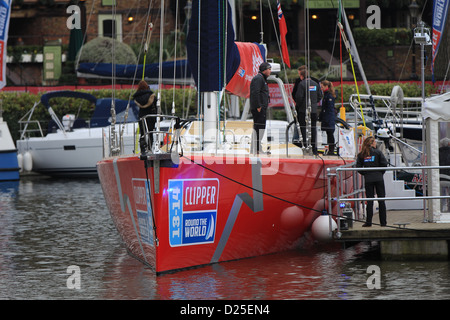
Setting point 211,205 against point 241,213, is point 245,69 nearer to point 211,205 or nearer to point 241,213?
point 241,213

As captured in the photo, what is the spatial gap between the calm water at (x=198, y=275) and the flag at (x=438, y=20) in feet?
16.9

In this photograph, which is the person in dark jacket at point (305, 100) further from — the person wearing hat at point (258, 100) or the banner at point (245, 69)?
the person wearing hat at point (258, 100)

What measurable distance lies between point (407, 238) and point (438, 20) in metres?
6.47

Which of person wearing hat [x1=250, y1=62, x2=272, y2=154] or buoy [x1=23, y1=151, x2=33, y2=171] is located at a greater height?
person wearing hat [x1=250, y1=62, x2=272, y2=154]

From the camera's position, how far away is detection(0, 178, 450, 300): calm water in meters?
11.1

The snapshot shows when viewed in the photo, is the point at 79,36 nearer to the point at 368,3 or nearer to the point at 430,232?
the point at 368,3

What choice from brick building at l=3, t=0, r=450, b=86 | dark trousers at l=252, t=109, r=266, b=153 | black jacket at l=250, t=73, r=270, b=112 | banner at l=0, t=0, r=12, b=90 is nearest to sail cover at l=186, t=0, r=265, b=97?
black jacket at l=250, t=73, r=270, b=112

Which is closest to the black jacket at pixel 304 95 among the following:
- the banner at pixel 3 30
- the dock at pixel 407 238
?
the dock at pixel 407 238

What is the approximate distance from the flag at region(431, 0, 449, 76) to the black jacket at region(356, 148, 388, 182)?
16.7ft

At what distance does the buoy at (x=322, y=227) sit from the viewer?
45.5 ft

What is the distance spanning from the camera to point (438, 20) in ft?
59.3

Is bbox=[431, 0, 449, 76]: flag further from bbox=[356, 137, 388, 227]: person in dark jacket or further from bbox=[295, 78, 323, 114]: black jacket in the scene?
bbox=[356, 137, 388, 227]: person in dark jacket
